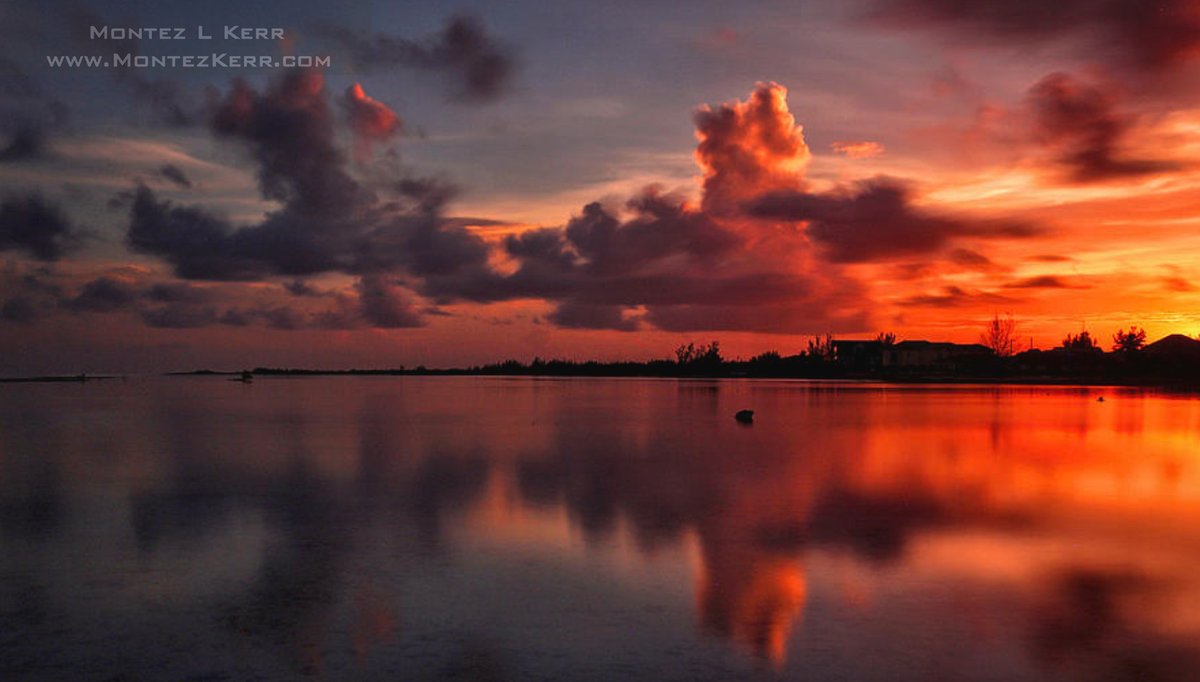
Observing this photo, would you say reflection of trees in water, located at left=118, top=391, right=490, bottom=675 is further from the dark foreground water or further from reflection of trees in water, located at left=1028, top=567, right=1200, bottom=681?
reflection of trees in water, located at left=1028, top=567, right=1200, bottom=681

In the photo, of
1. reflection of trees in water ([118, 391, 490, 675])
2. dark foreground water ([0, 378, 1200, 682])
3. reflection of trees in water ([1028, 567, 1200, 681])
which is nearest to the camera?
reflection of trees in water ([1028, 567, 1200, 681])

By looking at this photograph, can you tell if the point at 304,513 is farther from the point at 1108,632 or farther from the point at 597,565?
the point at 1108,632

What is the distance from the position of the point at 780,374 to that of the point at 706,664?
185 metres

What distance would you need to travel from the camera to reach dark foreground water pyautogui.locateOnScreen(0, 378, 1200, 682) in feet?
28.5

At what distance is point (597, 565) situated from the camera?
12594 mm

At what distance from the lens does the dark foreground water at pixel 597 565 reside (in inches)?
341

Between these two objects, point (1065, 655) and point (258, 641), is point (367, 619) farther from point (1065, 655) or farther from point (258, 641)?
point (1065, 655)

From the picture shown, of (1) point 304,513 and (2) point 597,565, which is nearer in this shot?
(2) point 597,565

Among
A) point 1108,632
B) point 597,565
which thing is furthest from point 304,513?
point 1108,632

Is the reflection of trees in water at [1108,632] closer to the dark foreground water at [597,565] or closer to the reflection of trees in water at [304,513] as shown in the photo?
the dark foreground water at [597,565]

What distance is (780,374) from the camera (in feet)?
623

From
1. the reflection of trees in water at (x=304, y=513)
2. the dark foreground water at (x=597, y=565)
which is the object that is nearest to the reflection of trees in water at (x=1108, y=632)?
the dark foreground water at (x=597, y=565)

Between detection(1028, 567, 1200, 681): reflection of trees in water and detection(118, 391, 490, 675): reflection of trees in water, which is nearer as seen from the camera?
detection(1028, 567, 1200, 681): reflection of trees in water

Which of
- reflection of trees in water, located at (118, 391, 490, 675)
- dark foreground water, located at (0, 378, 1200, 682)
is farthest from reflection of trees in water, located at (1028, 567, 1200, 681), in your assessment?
reflection of trees in water, located at (118, 391, 490, 675)
